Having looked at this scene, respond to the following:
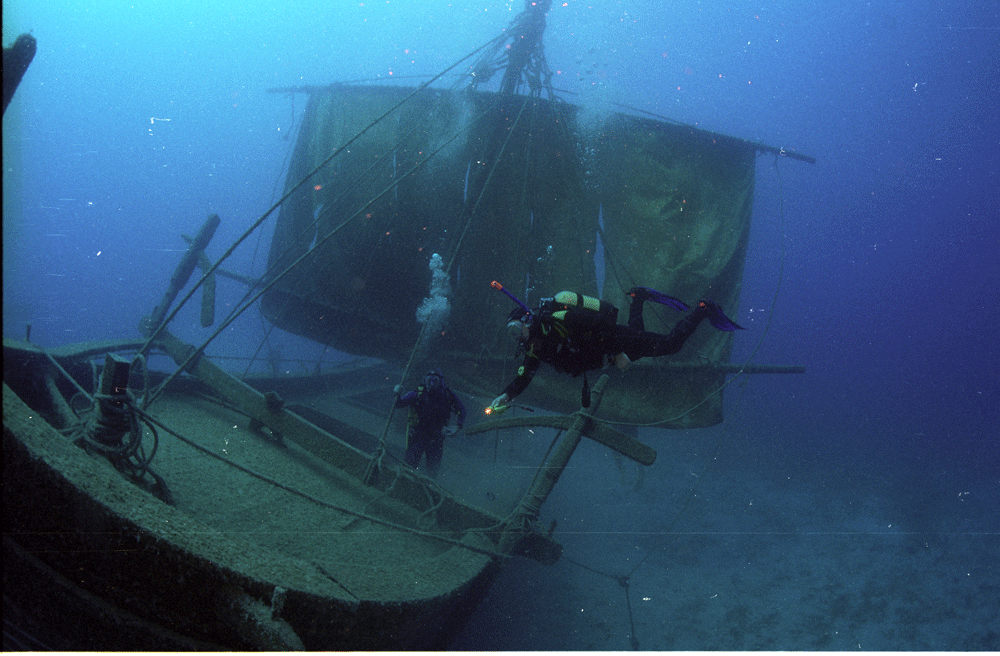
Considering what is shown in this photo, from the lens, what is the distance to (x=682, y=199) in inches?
323

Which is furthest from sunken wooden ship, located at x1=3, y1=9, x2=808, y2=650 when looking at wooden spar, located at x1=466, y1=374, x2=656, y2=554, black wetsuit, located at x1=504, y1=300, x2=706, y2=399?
black wetsuit, located at x1=504, y1=300, x2=706, y2=399

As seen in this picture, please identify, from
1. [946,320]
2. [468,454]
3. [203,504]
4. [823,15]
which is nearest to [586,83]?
[468,454]

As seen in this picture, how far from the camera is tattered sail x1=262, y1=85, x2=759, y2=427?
25.5 ft

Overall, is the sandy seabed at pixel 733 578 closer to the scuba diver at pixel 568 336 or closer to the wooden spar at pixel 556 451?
the wooden spar at pixel 556 451

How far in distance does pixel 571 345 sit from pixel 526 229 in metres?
4.84

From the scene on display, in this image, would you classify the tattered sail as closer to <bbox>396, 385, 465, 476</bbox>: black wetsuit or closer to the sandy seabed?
<bbox>396, 385, 465, 476</bbox>: black wetsuit

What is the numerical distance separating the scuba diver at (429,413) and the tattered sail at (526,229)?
1872mm

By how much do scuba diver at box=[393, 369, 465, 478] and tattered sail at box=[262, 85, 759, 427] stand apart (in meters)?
1.87

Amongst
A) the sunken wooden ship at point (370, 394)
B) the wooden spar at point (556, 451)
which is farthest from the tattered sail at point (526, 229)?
the wooden spar at point (556, 451)

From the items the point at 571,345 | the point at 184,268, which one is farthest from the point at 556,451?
the point at 184,268

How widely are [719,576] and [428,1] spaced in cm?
7342

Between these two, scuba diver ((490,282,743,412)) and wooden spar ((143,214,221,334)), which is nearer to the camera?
scuba diver ((490,282,743,412))

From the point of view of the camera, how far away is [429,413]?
220 inches

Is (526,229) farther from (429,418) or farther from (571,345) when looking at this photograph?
(571,345)
